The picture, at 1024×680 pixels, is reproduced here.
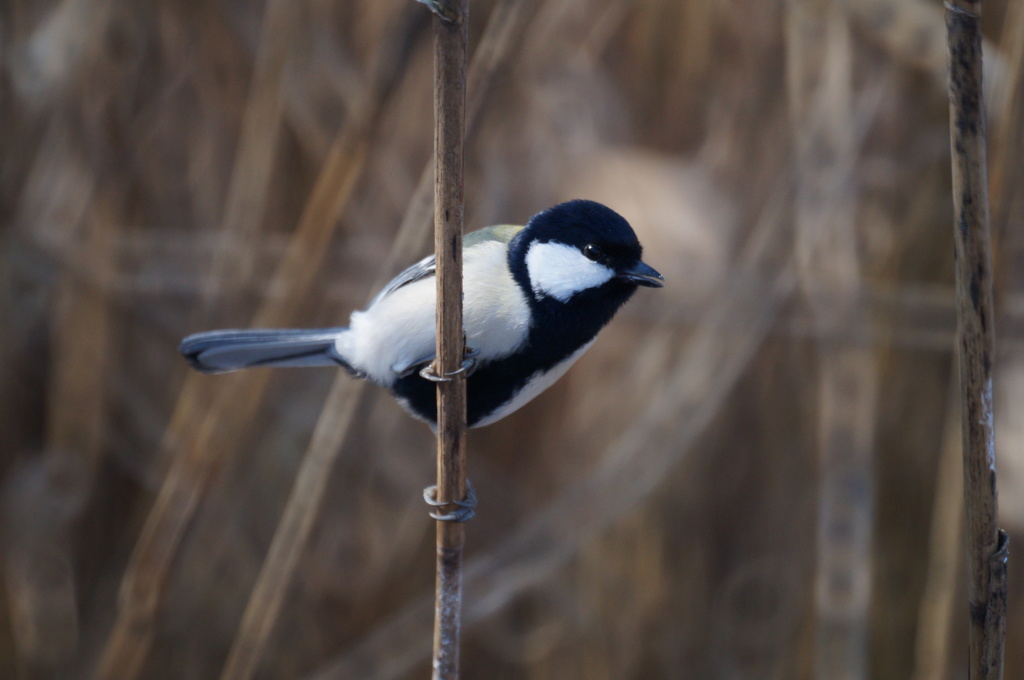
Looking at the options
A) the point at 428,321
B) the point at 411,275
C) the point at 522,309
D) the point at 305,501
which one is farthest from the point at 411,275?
the point at 305,501

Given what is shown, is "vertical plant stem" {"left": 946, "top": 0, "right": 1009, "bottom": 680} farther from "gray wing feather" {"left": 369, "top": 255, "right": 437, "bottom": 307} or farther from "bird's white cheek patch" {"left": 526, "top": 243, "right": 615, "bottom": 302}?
"gray wing feather" {"left": 369, "top": 255, "right": 437, "bottom": 307}

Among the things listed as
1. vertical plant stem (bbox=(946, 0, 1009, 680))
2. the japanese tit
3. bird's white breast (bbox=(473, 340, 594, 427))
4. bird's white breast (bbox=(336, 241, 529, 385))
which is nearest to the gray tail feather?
bird's white breast (bbox=(336, 241, 529, 385))

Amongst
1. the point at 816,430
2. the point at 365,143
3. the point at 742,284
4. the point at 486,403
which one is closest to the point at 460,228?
the point at 486,403

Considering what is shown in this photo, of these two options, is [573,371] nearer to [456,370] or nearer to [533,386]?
[533,386]

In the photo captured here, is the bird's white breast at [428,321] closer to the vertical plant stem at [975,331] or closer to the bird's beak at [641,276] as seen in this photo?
the bird's beak at [641,276]

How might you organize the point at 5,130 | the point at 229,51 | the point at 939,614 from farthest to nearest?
the point at 229,51 → the point at 5,130 → the point at 939,614

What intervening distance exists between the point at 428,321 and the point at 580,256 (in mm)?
231

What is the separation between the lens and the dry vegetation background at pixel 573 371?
1.45m

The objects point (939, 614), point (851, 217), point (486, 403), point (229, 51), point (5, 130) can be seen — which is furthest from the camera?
point (229, 51)

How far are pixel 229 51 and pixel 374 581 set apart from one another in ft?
4.15

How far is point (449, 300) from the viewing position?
0.76 m

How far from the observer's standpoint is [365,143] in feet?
3.74

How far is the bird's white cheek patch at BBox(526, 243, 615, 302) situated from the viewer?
998mm

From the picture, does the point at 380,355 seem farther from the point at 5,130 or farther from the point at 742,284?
the point at 5,130
